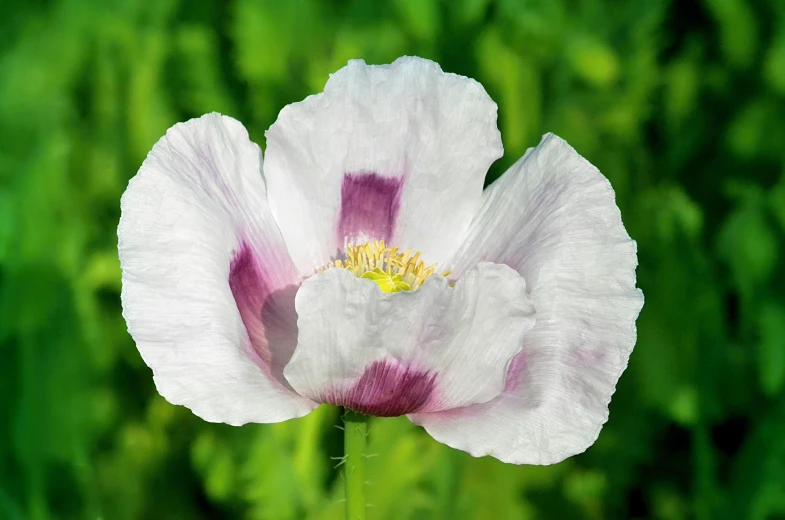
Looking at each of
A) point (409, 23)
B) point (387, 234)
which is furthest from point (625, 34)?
point (387, 234)

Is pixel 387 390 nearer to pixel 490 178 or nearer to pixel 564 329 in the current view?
pixel 564 329

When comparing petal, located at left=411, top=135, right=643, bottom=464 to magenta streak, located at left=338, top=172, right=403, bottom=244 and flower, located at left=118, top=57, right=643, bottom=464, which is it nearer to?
flower, located at left=118, top=57, right=643, bottom=464

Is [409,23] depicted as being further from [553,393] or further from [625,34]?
[553,393]

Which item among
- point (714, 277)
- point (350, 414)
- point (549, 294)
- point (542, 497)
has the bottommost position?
point (542, 497)

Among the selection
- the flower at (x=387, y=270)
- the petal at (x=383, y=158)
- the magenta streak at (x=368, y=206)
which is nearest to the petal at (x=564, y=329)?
the flower at (x=387, y=270)

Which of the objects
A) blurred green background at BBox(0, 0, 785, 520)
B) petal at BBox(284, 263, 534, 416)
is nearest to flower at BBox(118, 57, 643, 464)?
petal at BBox(284, 263, 534, 416)
